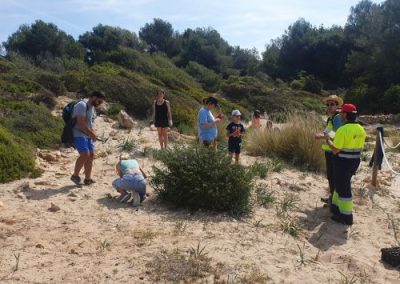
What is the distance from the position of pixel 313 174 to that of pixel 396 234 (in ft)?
8.90

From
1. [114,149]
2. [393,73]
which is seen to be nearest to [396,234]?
[114,149]

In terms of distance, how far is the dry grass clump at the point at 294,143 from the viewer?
888 centimetres

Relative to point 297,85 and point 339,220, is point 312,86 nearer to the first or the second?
point 297,85

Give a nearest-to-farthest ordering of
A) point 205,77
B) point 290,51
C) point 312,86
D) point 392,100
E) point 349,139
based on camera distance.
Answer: point 349,139
point 392,100
point 205,77
point 312,86
point 290,51

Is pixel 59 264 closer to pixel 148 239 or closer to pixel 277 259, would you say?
pixel 148 239

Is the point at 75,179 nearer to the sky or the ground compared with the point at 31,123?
nearer to the ground

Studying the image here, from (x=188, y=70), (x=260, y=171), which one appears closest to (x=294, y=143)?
(x=260, y=171)

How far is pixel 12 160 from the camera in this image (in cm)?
680

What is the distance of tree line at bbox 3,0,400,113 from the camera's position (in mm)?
29984

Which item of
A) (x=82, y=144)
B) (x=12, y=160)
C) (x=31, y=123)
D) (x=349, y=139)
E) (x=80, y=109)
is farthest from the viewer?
(x=31, y=123)

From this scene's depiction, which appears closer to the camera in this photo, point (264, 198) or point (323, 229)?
point (323, 229)

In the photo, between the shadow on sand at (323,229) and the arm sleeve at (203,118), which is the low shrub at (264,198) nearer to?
the shadow on sand at (323,229)

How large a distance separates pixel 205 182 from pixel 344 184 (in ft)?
5.78

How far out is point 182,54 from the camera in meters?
52.1
